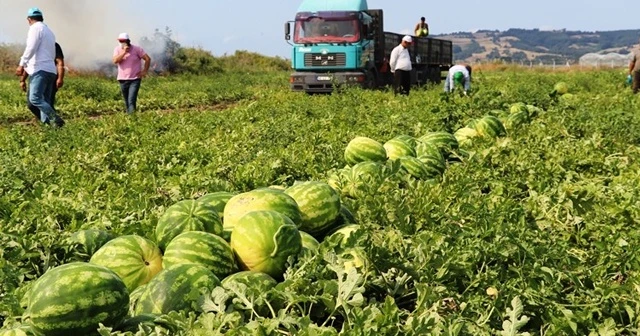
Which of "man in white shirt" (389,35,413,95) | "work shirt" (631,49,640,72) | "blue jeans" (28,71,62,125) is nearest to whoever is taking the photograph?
"blue jeans" (28,71,62,125)

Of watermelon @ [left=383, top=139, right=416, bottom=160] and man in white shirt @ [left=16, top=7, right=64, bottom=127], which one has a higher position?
man in white shirt @ [left=16, top=7, right=64, bottom=127]

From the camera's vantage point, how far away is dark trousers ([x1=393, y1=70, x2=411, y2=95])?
56.5 ft

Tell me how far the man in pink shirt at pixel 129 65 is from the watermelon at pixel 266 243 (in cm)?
1022

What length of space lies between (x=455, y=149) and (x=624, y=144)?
2245mm

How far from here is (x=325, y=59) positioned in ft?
68.1

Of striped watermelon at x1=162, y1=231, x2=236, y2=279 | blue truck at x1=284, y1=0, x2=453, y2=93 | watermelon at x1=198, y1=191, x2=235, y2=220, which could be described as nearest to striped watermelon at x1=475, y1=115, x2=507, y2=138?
watermelon at x1=198, y1=191, x2=235, y2=220

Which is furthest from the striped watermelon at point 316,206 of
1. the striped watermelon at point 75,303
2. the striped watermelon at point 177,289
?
the striped watermelon at point 75,303

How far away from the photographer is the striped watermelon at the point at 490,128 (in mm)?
7570

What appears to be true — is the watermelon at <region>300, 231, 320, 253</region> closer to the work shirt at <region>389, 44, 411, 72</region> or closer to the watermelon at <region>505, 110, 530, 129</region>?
the watermelon at <region>505, 110, 530, 129</region>

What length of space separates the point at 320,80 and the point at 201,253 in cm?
1820

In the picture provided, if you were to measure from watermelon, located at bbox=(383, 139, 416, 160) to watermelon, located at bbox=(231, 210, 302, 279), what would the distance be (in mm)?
2969

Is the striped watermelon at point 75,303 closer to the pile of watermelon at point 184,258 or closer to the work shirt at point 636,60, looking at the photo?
the pile of watermelon at point 184,258

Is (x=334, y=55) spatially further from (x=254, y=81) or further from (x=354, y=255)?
(x=354, y=255)

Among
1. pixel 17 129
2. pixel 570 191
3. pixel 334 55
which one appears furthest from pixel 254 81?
pixel 570 191
